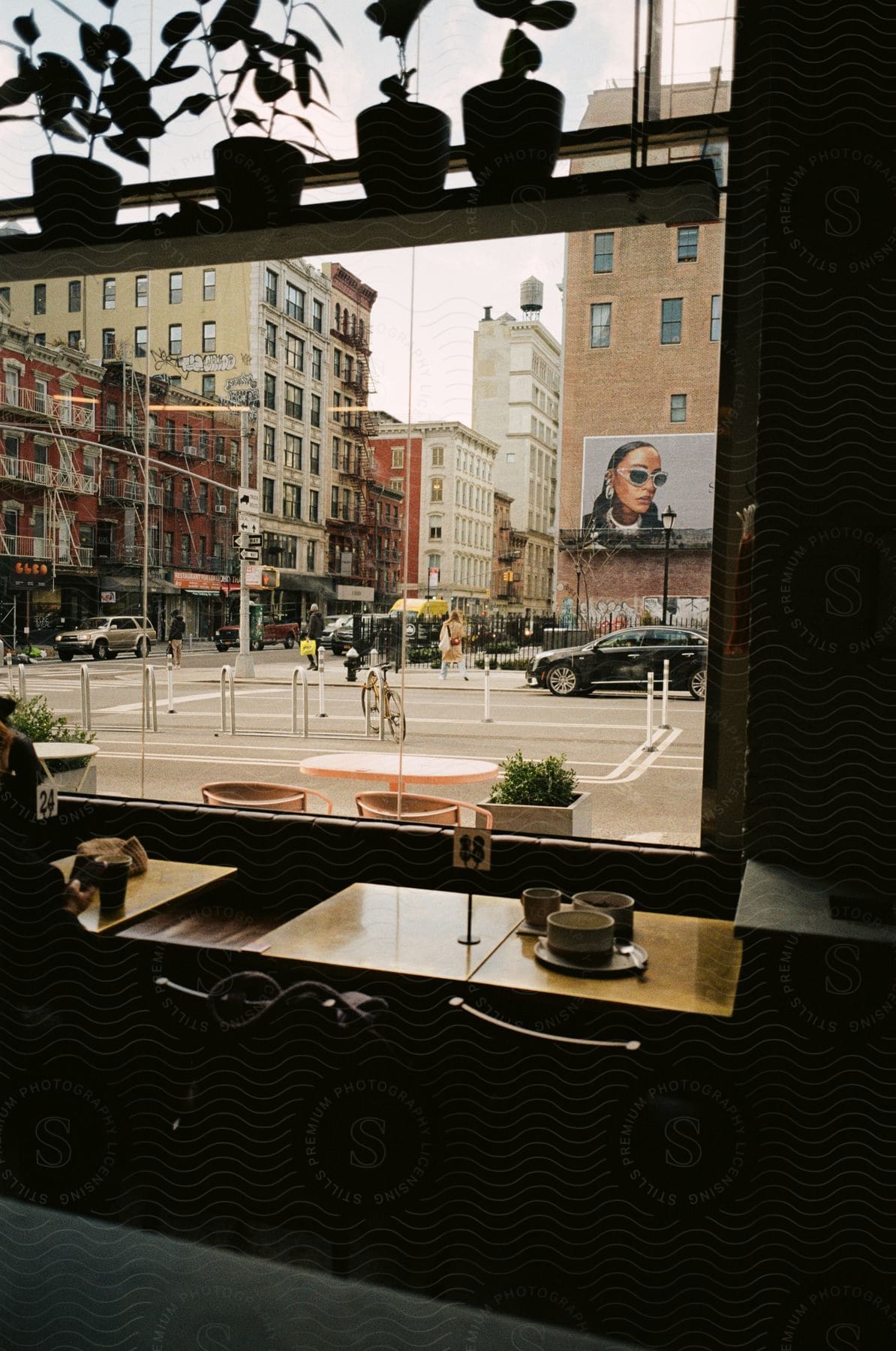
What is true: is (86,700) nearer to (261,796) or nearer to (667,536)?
(261,796)

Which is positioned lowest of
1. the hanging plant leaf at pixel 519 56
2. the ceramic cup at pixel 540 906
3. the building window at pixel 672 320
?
the ceramic cup at pixel 540 906

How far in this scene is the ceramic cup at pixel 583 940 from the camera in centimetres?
169

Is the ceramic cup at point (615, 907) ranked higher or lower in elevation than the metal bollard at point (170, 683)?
lower

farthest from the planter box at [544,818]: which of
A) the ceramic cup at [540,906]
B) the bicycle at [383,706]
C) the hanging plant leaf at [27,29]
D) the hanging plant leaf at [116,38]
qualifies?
the hanging plant leaf at [27,29]

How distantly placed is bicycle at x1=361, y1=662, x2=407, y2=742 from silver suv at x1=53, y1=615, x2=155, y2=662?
76cm

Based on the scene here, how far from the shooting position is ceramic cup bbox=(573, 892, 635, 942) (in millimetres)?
1834

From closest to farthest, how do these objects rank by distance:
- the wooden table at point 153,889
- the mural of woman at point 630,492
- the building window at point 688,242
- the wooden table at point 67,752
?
the wooden table at point 153,889 < the building window at point 688,242 < the mural of woman at point 630,492 < the wooden table at point 67,752

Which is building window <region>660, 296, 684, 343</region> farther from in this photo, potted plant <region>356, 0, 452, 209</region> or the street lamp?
potted plant <region>356, 0, 452, 209</region>

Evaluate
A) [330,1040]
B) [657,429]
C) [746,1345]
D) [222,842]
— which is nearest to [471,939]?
[330,1040]

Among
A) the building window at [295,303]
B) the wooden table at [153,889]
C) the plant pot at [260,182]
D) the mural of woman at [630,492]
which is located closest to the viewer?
the wooden table at [153,889]

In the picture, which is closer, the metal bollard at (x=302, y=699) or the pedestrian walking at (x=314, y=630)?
the pedestrian walking at (x=314, y=630)

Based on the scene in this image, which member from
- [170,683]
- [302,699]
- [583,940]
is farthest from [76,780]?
[583,940]

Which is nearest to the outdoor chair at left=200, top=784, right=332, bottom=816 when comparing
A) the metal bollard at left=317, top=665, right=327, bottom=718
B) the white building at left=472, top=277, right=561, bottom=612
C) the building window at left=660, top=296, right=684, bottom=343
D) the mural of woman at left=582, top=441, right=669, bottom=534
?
the metal bollard at left=317, top=665, right=327, bottom=718

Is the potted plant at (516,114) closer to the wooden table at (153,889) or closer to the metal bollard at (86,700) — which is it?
the wooden table at (153,889)
